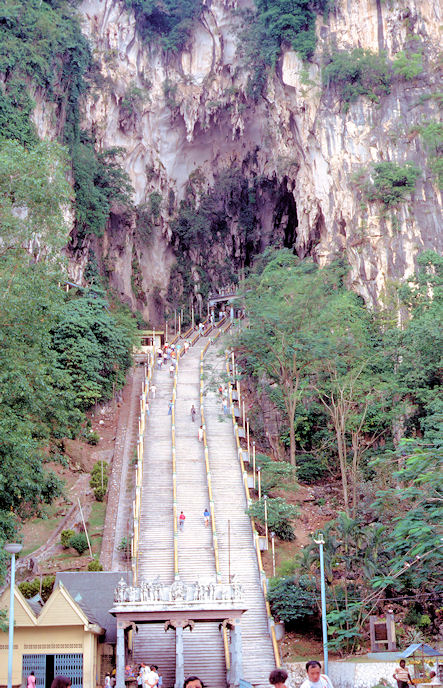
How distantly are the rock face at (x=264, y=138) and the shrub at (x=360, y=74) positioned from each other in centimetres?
50

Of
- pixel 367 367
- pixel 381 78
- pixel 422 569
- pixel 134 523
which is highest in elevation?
pixel 381 78

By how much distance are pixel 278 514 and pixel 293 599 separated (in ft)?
14.8

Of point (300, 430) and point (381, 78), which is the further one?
point (381, 78)

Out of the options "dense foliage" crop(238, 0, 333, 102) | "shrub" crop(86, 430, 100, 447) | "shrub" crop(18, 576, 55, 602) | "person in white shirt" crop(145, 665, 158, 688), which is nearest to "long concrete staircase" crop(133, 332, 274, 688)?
"shrub" crop(86, 430, 100, 447)

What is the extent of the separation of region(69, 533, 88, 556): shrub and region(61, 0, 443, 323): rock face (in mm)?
16625

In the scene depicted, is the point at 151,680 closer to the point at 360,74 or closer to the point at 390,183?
the point at 390,183

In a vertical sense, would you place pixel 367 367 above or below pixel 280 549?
above

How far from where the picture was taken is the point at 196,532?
83.5ft

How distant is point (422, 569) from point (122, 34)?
38762 mm

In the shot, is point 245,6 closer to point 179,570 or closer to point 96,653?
point 179,570

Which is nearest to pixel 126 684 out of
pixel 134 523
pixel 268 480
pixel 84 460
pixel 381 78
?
pixel 134 523

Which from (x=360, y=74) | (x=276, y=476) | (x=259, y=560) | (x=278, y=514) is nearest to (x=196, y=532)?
(x=259, y=560)

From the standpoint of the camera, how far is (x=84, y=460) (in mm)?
32469

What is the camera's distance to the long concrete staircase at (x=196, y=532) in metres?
20.7
